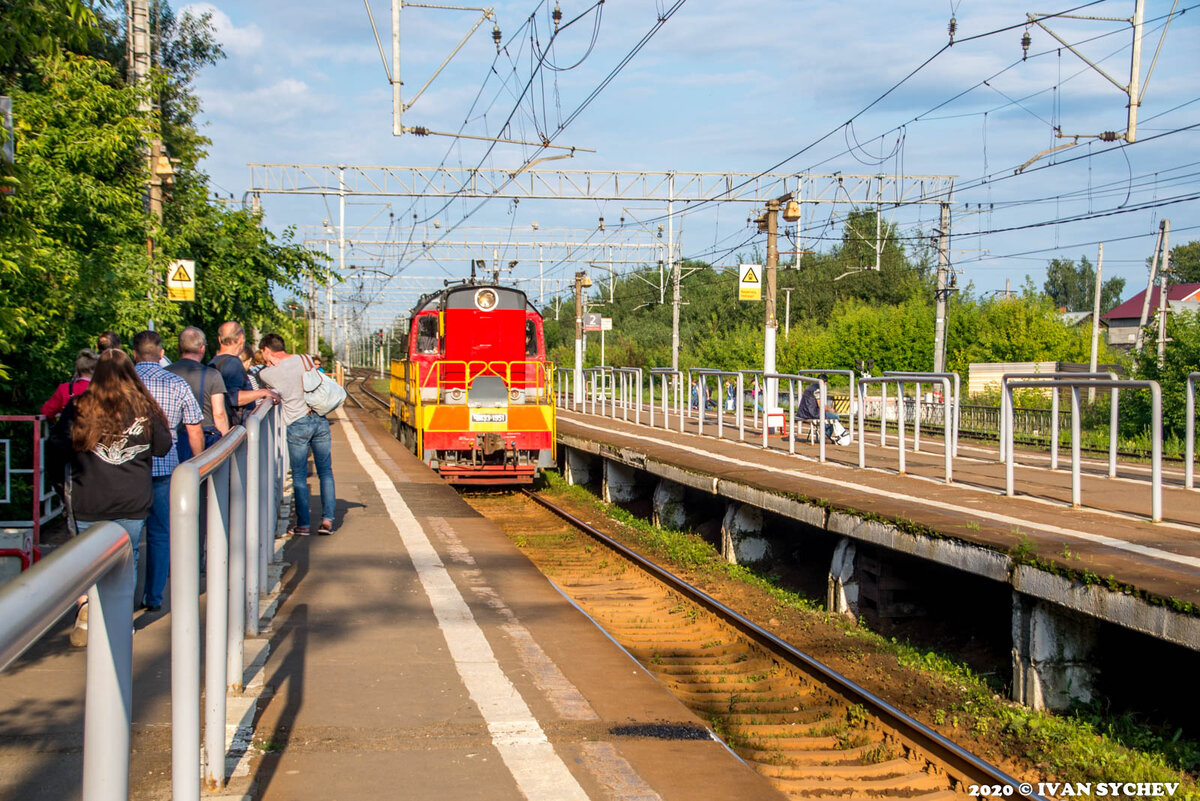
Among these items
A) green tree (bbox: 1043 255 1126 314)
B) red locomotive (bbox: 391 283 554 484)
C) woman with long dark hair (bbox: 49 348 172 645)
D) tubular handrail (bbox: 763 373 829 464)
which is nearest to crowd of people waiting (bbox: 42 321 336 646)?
woman with long dark hair (bbox: 49 348 172 645)

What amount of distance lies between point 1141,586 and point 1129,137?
13945mm

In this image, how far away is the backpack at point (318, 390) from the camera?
9289mm

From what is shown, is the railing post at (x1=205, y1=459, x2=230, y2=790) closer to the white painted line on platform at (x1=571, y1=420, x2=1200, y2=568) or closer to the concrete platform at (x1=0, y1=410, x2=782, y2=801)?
the concrete platform at (x1=0, y1=410, x2=782, y2=801)

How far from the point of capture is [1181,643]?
17.4ft

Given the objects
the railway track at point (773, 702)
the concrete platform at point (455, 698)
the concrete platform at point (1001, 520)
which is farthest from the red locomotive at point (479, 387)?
the concrete platform at point (455, 698)

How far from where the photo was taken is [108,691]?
6.15ft

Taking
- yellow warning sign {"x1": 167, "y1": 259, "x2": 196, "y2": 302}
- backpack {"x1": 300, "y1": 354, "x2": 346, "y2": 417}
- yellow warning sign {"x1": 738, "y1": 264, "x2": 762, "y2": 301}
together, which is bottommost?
backpack {"x1": 300, "y1": 354, "x2": 346, "y2": 417}

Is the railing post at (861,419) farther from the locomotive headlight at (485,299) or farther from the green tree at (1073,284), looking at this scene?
the green tree at (1073,284)

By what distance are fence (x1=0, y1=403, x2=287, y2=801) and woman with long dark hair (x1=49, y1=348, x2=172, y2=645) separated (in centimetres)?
69

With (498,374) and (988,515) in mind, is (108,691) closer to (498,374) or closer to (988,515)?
(988,515)

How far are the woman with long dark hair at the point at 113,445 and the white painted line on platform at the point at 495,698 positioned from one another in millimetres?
2039

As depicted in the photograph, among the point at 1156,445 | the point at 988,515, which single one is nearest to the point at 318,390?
the point at 988,515

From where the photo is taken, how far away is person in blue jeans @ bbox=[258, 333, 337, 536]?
927 cm

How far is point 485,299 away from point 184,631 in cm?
1637
